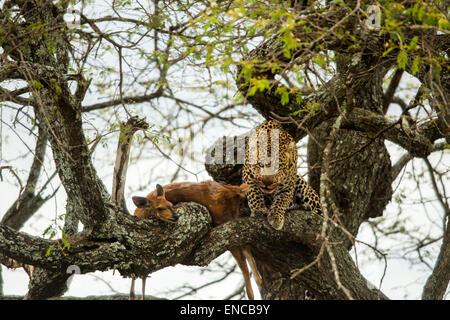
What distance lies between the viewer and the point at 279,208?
19.2ft

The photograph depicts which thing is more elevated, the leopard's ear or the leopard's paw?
the leopard's ear

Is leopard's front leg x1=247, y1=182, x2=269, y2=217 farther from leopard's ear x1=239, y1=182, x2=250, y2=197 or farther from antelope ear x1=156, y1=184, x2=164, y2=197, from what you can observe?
antelope ear x1=156, y1=184, x2=164, y2=197

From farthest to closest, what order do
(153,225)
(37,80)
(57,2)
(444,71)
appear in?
(444,71) → (57,2) → (153,225) → (37,80)

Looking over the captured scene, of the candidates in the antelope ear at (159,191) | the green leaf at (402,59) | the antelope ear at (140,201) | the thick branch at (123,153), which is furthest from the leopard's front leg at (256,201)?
the green leaf at (402,59)

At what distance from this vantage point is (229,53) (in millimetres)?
4184

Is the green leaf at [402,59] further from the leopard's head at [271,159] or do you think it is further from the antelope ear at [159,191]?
the antelope ear at [159,191]

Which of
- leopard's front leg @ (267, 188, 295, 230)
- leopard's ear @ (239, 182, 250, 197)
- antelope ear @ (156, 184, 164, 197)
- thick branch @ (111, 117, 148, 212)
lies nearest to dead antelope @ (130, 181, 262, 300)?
leopard's ear @ (239, 182, 250, 197)

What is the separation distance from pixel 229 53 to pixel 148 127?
161 centimetres

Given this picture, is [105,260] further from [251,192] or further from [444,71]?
[444,71]

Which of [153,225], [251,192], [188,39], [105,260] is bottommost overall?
[105,260]

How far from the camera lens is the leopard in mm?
5871

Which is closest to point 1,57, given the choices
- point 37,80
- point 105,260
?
point 37,80

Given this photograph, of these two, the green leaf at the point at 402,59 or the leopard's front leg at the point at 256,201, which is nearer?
the green leaf at the point at 402,59

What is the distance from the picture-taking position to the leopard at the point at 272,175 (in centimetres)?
587
